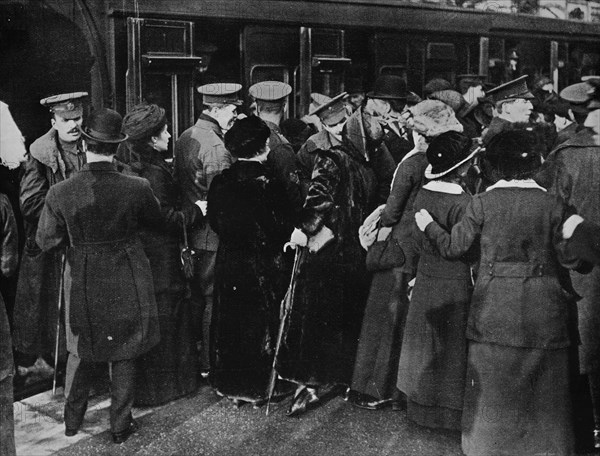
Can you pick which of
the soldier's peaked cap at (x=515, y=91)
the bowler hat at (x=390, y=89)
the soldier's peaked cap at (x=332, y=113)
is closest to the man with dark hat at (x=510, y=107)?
the soldier's peaked cap at (x=515, y=91)

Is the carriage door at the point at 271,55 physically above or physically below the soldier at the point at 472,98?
above

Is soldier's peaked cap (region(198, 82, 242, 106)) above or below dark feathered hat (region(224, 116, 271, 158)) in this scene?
above

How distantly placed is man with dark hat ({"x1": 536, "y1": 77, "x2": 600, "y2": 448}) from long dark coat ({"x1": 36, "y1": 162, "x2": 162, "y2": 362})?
2.25 meters

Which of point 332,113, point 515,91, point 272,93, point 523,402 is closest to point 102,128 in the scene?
point 332,113

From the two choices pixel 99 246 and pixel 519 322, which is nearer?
pixel 519 322

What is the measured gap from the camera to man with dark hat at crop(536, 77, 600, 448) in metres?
3.81

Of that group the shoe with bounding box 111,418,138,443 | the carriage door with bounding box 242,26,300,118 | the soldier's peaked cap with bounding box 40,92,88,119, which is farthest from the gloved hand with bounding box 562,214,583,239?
the carriage door with bounding box 242,26,300,118

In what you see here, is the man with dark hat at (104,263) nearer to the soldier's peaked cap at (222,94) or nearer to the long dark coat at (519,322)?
the soldier's peaked cap at (222,94)

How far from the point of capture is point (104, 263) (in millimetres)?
3674

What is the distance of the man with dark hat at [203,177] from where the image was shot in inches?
179

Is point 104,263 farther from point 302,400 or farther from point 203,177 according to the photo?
point 302,400

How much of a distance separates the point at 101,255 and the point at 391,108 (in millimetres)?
2698

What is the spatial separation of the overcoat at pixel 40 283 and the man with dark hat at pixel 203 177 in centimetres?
65

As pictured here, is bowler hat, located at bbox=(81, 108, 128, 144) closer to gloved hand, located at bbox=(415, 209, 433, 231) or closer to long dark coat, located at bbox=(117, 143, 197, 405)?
long dark coat, located at bbox=(117, 143, 197, 405)
